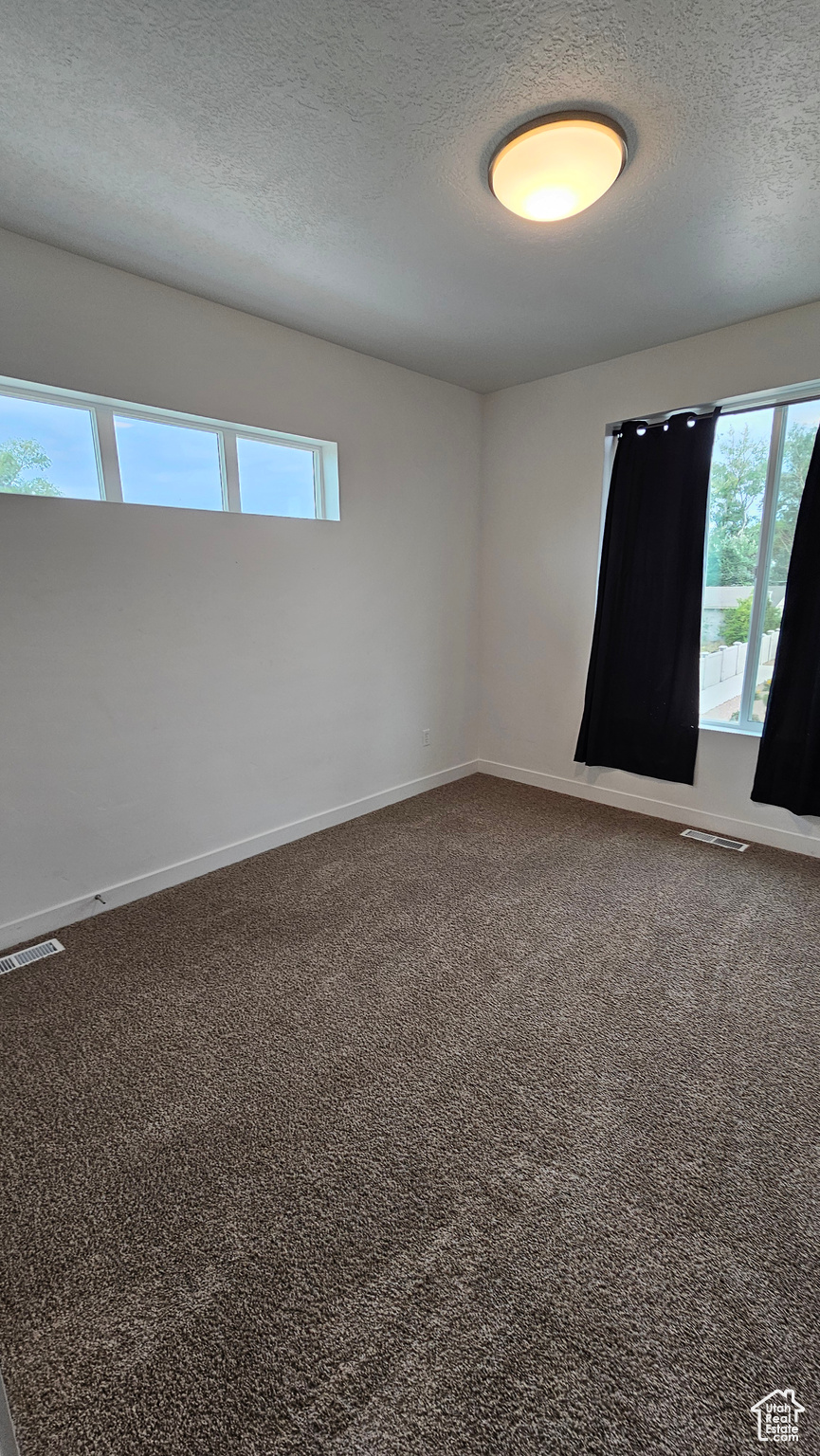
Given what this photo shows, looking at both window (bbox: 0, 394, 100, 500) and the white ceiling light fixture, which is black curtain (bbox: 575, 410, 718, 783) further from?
window (bbox: 0, 394, 100, 500)

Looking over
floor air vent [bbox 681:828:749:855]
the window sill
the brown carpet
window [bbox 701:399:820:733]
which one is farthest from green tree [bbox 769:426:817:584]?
the brown carpet

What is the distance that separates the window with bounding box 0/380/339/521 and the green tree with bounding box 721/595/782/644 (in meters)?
2.28

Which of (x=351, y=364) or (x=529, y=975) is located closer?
(x=529, y=975)

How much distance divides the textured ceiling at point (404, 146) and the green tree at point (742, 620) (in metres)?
1.40

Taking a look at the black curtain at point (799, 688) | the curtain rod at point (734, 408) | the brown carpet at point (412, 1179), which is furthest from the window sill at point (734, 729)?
the curtain rod at point (734, 408)

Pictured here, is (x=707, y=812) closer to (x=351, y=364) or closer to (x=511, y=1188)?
(x=511, y=1188)

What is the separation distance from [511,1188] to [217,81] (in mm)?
2835

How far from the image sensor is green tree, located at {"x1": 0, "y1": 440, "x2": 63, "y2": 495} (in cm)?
228

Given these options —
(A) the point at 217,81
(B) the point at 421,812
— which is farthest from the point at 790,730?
(A) the point at 217,81

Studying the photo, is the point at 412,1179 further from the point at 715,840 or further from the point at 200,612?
the point at 715,840

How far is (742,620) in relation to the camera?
328 cm

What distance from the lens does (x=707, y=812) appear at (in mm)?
3500

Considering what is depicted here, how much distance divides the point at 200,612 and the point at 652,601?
8.25 ft

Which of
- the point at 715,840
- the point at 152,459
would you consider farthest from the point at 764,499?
the point at 152,459
